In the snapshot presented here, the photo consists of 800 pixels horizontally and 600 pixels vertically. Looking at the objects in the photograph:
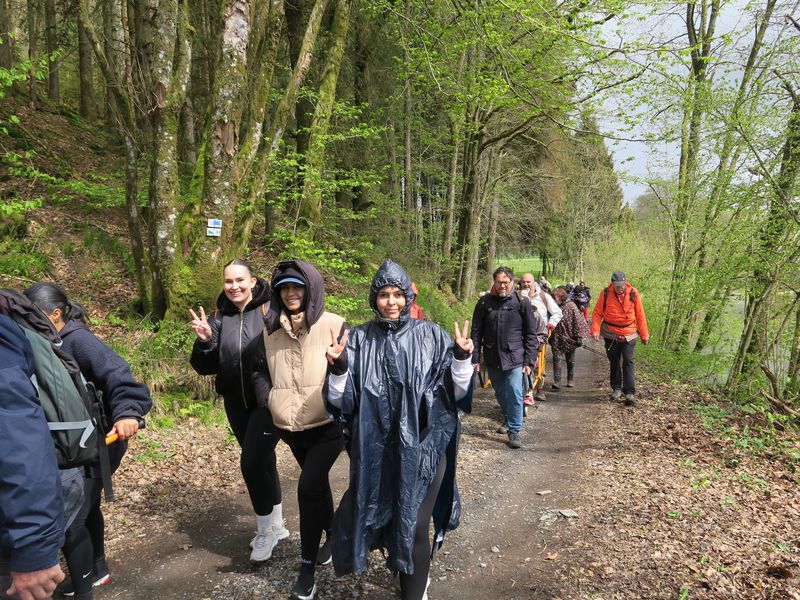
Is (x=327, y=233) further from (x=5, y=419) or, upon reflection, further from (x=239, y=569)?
(x=5, y=419)

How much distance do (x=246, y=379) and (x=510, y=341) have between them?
3.70m

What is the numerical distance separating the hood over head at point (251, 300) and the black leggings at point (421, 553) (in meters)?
1.83

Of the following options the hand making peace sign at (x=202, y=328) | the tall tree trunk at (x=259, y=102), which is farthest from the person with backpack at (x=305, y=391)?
the tall tree trunk at (x=259, y=102)

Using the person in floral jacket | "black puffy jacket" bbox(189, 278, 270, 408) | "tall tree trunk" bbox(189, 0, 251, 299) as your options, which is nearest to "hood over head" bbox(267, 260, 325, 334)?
"black puffy jacket" bbox(189, 278, 270, 408)

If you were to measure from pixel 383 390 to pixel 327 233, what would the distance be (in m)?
8.55

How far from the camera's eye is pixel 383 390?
9.00 ft

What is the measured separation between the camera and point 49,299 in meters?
2.76

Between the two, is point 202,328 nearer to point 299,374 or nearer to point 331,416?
point 299,374

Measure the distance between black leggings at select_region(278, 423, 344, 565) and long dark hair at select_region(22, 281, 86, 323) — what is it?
148 centimetres

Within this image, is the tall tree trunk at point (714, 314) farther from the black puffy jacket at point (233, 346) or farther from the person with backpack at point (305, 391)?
the black puffy jacket at point (233, 346)

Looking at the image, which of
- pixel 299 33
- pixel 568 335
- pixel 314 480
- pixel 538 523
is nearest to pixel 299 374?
pixel 314 480

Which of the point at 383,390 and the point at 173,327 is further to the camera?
the point at 173,327

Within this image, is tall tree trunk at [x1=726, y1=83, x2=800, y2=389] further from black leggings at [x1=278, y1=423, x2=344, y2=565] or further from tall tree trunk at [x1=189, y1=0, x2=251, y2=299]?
tall tree trunk at [x1=189, y1=0, x2=251, y2=299]

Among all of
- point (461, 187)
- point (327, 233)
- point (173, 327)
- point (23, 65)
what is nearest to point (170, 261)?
point (173, 327)
